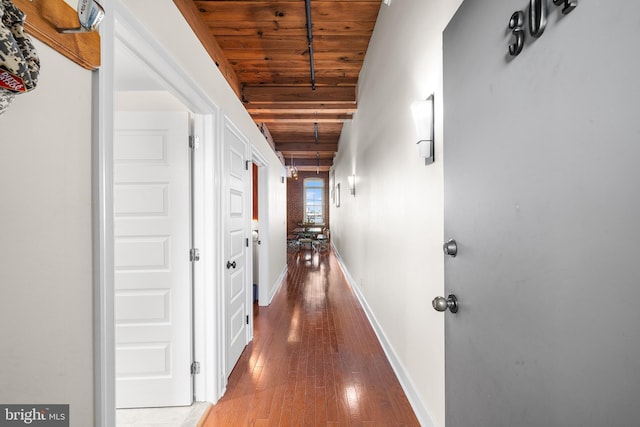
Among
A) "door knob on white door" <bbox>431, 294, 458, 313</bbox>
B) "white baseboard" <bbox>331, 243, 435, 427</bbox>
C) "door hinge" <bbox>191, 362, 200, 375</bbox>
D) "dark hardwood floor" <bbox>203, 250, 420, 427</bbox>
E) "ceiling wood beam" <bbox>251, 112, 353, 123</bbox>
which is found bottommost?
"dark hardwood floor" <bbox>203, 250, 420, 427</bbox>

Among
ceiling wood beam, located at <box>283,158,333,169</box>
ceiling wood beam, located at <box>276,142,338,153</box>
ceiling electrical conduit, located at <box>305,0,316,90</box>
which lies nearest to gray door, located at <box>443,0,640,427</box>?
ceiling electrical conduit, located at <box>305,0,316,90</box>

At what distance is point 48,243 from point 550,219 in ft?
4.28

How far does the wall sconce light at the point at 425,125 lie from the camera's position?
5.02 feet

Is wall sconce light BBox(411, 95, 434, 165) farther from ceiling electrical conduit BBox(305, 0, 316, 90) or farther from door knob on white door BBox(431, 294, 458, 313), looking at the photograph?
ceiling electrical conduit BBox(305, 0, 316, 90)

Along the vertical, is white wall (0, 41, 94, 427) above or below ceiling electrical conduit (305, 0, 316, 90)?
below

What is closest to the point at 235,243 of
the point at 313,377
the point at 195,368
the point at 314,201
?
the point at 195,368

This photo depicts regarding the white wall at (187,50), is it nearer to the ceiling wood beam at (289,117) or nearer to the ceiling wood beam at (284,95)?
the ceiling wood beam at (284,95)

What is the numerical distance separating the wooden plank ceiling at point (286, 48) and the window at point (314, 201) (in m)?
6.99

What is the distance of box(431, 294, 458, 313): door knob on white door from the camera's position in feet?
3.67

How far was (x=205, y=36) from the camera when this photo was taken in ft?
8.83

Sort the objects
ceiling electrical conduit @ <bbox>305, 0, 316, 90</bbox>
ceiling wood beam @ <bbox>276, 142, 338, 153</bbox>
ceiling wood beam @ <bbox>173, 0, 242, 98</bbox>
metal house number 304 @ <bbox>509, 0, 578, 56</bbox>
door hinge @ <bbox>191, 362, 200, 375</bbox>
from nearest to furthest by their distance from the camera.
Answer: metal house number 304 @ <bbox>509, 0, 578, 56</bbox> → door hinge @ <bbox>191, 362, 200, 375</bbox> → ceiling wood beam @ <bbox>173, 0, 242, 98</bbox> → ceiling electrical conduit @ <bbox>305, 0, 316, 90</bbox> → ceiling wood beam @ <bbox>276, 142, 338, 153</bbox>

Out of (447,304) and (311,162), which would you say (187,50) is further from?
(311,162)

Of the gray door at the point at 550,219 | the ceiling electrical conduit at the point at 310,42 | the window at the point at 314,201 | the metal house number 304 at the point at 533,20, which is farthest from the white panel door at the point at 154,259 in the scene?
the window at the point at 314,201

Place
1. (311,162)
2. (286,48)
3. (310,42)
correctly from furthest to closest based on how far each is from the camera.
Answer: (311,162)
(286,48)
(310,42)
